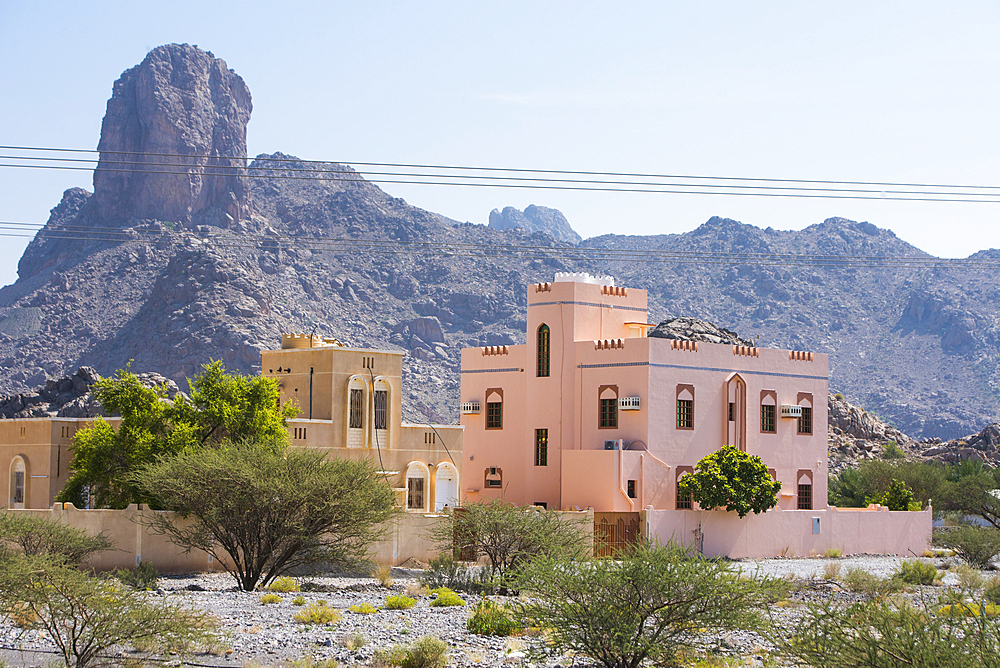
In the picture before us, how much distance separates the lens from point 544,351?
4772 centimetres

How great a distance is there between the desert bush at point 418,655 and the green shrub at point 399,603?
21.4ft

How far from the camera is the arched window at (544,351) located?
47.4 metres

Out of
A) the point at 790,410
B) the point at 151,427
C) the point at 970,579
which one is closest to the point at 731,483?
the point at 790,410

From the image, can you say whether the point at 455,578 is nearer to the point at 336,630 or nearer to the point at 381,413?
the point at 336,630

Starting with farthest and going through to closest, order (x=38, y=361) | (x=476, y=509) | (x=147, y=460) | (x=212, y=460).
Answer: (x=38, y=361) < (x=147, y=460) < (x=476, y=509) < (x=212, y=460)

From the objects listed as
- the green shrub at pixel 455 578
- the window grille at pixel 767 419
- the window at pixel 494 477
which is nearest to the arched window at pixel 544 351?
the window at pixel 494 477

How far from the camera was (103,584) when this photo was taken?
60.7ft

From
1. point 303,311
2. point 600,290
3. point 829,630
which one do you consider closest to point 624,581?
point 829,630

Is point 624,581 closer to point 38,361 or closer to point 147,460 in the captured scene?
point 147,460

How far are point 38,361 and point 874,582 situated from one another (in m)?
131

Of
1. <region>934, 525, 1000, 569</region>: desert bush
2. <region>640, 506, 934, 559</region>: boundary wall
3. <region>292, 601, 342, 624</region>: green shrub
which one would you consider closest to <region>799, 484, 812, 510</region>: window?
<region>640, 506, 934, 559</region>: boundary wall

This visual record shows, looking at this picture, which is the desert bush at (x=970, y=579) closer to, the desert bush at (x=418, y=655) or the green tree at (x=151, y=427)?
the desert bush at (x=418, y=655)

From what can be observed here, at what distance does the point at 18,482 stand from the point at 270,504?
54.3 feet

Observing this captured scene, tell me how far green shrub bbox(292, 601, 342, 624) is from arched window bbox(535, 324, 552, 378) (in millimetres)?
22263
